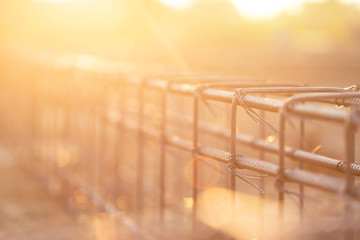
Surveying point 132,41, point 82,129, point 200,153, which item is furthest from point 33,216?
point 132,41

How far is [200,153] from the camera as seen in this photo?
3.36 m

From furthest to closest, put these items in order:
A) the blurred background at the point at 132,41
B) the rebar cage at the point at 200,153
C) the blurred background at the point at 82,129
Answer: the blurred background at the point at 132,41
the blurred background at the point at 82,129
the rebar cage at the point at 200,153

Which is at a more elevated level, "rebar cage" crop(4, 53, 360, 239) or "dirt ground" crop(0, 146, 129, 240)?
"rebar cage" crop(4, 53, 360, 239)

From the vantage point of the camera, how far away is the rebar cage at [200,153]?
249 cm

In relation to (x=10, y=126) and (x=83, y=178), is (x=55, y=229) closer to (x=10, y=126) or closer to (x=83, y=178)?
(x=83, y=178)

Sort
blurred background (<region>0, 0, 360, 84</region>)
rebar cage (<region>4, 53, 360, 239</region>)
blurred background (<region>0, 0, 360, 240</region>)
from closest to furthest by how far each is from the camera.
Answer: rebar cage (<region>4, 53, 360, 239</region>), blurred background (<region>0, 0, 360, 240</region>), blurred background (<region>0, 0, 360, 84</region>)

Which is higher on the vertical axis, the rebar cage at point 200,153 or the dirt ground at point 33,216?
the rebar cage at point 200,153

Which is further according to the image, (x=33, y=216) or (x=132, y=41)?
(x=132, y=41)

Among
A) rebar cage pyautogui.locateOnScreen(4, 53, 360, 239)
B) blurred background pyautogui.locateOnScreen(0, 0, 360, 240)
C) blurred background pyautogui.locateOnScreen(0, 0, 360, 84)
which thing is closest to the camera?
rebar cage pyautogui.locateOnScreen(4, 53, 360, 239)

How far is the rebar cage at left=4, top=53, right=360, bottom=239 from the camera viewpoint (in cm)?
249

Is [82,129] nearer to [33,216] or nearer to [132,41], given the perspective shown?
[33,216]

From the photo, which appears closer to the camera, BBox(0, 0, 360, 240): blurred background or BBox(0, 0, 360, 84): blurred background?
BBox(0, 0, 360, 240): blurred background

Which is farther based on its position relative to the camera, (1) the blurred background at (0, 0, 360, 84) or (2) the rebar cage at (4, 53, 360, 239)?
(1) the blurred background at (0, 0, 360, 84)

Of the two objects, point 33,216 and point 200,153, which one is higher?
point 200,153
